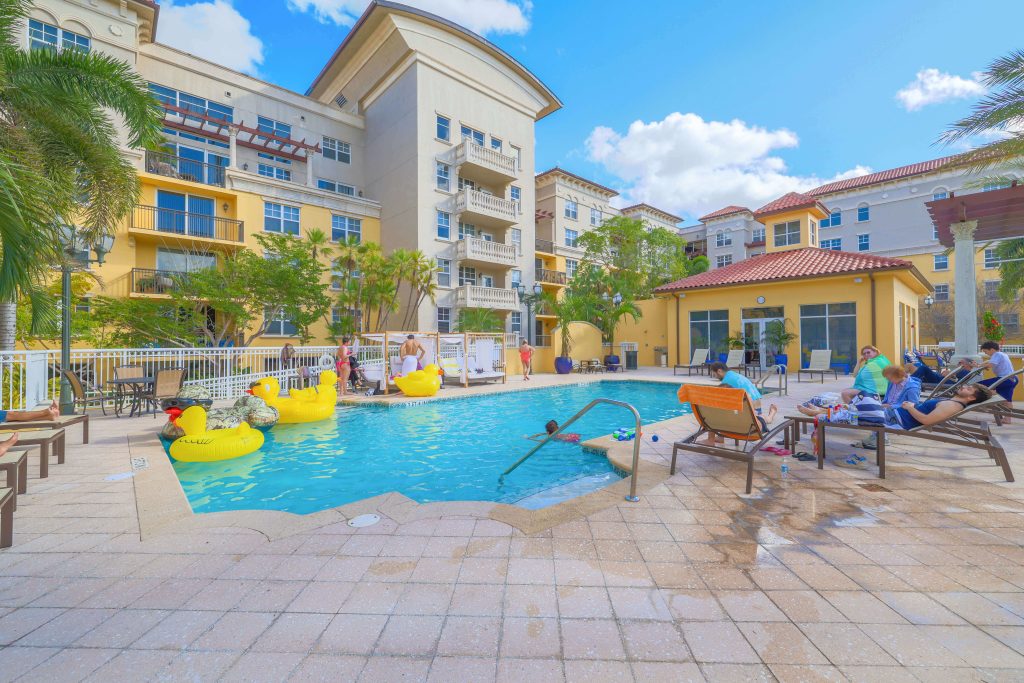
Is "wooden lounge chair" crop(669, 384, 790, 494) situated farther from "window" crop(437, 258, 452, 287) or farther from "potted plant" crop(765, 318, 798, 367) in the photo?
"window" crop(437, 258, 452, 287)

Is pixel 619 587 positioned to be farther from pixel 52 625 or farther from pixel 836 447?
pixel 836 447

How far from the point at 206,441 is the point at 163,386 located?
3850 mm

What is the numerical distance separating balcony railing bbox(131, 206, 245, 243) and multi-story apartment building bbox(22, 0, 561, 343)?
60 mm

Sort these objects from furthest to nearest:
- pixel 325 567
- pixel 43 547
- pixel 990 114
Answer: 1. pixel 990 114
2. pixel 43 547
3. pixel 325 567

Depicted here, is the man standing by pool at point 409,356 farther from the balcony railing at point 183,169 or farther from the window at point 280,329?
the balcony railing at point 183,169

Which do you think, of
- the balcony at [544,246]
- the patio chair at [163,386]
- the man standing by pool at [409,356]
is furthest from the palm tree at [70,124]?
the balcony at [544,246]

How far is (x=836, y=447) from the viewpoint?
5688mm

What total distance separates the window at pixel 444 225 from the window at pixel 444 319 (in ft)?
12.6

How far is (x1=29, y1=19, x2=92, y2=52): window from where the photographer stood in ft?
54.2

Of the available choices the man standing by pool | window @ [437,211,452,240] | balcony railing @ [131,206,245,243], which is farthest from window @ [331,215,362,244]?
the man standing by pool

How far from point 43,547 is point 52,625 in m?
1.29

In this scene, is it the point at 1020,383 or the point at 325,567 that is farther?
the point at 1020,383

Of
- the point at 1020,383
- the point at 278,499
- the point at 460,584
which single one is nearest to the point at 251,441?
the point at 278,499

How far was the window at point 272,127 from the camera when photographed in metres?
22.9
